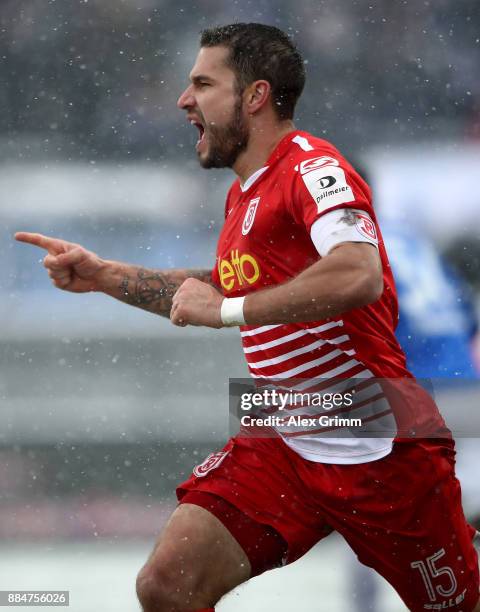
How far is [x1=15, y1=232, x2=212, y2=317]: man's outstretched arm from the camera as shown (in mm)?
2794

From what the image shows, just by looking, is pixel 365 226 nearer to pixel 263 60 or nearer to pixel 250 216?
pixel 250 216

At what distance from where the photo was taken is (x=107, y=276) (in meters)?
2.93

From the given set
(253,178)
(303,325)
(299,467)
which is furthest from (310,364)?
(253,178)

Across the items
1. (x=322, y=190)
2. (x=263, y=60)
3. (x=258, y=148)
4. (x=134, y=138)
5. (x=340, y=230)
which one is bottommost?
(x=340, y=230)

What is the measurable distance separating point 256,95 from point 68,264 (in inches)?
27.6

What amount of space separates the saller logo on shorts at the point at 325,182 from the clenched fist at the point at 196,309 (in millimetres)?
332

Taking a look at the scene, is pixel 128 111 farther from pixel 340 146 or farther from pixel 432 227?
pixel 432 227

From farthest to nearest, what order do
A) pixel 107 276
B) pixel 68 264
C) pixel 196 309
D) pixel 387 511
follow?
1. pixel 107 276
2. pixel 68 264
3. pixel 387 511
4. pixel 196 309

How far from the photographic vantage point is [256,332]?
256cm

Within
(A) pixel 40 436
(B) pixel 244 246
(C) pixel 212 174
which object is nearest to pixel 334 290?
A: (B) pixel 244 246

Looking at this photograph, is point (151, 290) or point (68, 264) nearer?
point (68, 264)

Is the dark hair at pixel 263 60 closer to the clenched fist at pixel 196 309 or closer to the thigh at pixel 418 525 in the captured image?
the clenched fist at pixel 196 309

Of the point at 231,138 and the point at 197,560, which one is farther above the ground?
the point at 231,138

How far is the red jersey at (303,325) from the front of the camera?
2.46 meters
